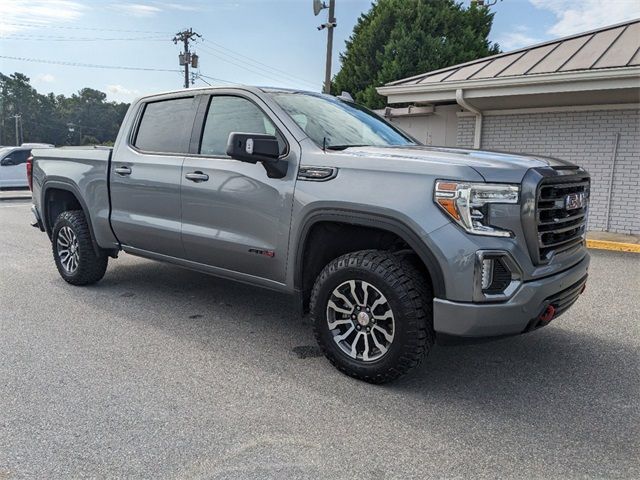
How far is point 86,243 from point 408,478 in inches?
166

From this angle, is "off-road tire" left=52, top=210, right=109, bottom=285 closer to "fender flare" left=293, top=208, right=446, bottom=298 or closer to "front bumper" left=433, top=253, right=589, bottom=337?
"fender flare" left=293, top=208, right=446, bottom=298

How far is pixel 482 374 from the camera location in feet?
12.1

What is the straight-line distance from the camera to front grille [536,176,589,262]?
3.16m

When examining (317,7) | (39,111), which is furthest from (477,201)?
(39,111)

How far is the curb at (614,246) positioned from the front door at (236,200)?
6650 mm

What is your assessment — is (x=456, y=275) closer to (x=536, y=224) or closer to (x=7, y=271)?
(x=536, y=224)

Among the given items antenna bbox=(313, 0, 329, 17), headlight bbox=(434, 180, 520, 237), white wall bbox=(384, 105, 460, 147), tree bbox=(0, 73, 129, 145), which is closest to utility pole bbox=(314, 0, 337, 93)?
antenna bbox=(313, 0, 329, 17)

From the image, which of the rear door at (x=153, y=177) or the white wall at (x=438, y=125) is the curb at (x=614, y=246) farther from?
the rear door at (x=153, y=177)

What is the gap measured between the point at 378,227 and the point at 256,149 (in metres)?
0.96

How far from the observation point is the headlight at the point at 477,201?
3.01 m

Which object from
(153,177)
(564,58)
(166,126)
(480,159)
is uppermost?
(564,58)

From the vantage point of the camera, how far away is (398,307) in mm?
3223

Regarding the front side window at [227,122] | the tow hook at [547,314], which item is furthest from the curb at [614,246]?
the front side window at [227,122]

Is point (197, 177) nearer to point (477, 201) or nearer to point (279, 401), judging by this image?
point (279, 401)
